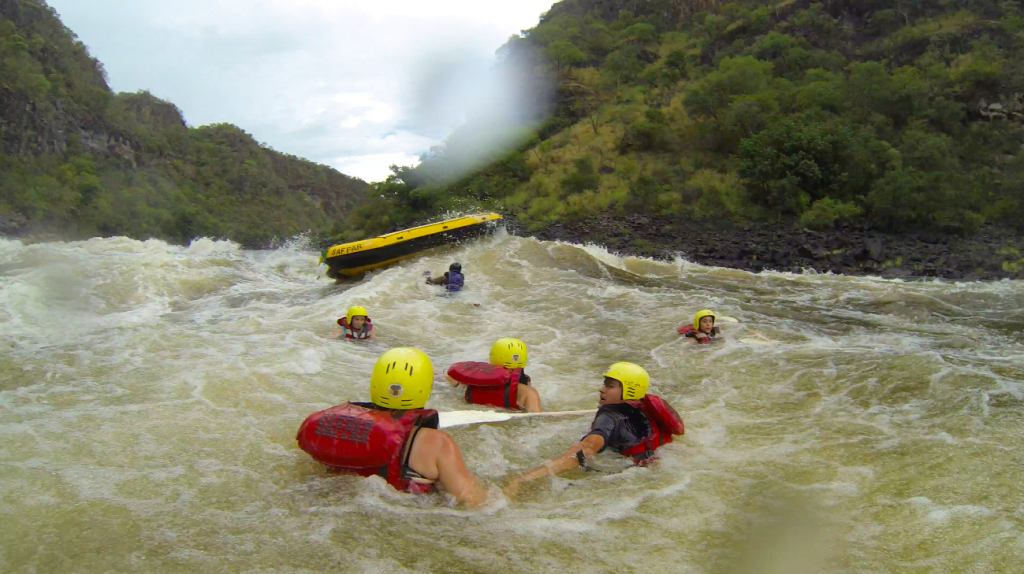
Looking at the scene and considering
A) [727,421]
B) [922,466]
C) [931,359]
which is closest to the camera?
[922,466]

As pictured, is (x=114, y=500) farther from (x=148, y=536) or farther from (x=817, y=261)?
(x=817, y=261)

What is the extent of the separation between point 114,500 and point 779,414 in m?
4.65

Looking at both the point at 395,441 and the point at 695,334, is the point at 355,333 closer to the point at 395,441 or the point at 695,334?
the point at 695,334

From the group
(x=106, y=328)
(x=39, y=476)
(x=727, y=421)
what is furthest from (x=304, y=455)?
(x=106, y=328)

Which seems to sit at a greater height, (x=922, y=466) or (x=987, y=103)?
(x=987, y=103)

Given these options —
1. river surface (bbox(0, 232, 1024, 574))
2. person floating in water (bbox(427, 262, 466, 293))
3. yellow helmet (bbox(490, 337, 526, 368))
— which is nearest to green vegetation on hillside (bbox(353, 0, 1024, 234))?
river surface (bbox(0, 232, 1024, 574))

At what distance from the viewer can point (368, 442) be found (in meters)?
3.35

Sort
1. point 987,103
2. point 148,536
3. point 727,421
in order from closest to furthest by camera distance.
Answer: point 148,536 < point 727,421 < point 987,103

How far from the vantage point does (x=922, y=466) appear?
13.0 feet

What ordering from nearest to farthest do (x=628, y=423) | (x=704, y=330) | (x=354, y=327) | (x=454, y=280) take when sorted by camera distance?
(x=628, y=423) → (x=704, y=330) → (x=354, y=327) → (x=454, y=280)

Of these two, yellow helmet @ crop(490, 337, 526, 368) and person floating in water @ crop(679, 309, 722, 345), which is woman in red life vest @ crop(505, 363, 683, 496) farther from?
person floating in water @ crop(679, 309, 722, 345)

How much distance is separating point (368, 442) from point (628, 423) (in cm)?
173

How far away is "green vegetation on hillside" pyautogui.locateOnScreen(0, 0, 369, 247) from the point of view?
118 ft

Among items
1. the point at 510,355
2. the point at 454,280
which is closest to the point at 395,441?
the point at 510,355
